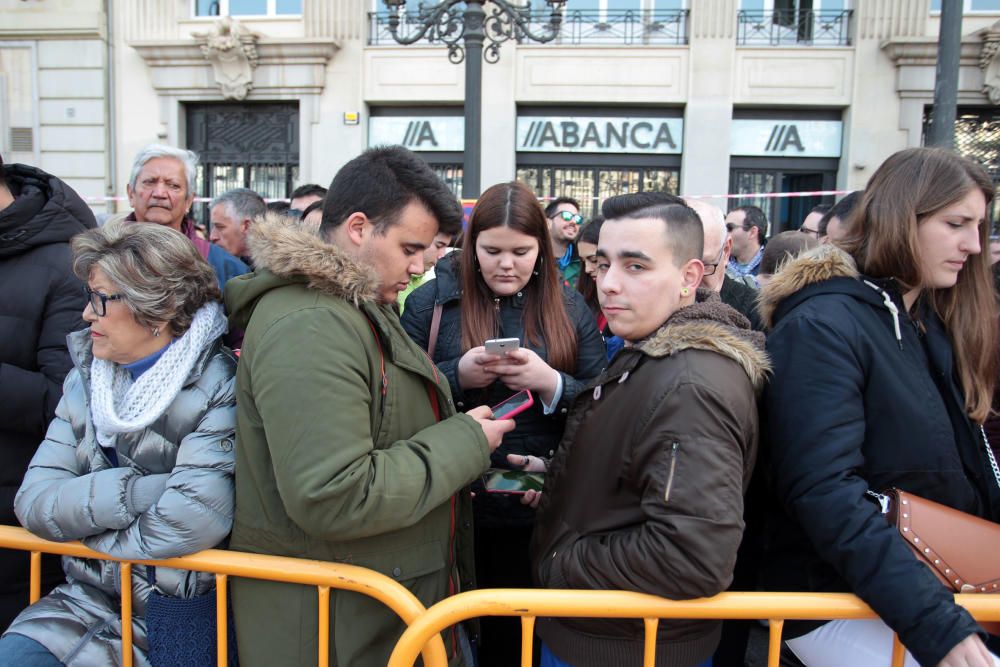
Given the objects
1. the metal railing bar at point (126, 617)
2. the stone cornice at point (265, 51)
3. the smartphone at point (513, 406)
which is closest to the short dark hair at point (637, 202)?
the smartphone at point (513, 406)

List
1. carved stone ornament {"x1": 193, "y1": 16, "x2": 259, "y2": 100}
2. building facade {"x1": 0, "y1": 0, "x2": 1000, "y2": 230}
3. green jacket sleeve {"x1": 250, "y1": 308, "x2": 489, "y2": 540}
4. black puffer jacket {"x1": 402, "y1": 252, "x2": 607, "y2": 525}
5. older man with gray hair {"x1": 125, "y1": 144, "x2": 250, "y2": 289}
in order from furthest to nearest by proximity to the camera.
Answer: carved stone ornament {"x1": 193, "y1": 16, "x2": 259, "y2": 100}, building facade {"x1": 0, "y1": 0, "x2": 1000, "y2": 230}, older man with gray hair {"x1": 125, "y1": 144, "x2": 250, "y2": 289}, black puffer jacket {"x1": 402, "y1": 252, "x2": 607, "y2": 525}, green jacket sleeve {"x1": 250, "y1": 308, "x2": 489, "y2": 540}

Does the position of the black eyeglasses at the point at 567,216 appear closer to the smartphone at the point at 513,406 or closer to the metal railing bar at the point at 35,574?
the smartphone at the point at 513,406

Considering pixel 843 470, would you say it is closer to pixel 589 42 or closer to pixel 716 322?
pixel 716 322

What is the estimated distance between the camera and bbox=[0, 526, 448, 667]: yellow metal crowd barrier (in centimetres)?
156

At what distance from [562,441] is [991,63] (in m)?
13.4

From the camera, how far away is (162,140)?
12492 mm

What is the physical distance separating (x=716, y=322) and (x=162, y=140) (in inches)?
529

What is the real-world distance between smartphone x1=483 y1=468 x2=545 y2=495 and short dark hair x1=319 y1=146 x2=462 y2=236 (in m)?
0.95

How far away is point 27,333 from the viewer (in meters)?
2.19

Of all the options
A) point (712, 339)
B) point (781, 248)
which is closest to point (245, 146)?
point (781, 248)

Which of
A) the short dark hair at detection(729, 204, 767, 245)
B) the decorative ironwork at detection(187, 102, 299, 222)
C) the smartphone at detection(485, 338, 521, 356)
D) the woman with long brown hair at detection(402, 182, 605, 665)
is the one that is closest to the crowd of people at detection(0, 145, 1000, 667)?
the smartphone at detection(485, 338, 521, 356)

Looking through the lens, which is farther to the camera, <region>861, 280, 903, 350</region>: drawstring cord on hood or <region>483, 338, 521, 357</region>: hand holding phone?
<region>483, 338, 521, 357</region>: hand holding phone

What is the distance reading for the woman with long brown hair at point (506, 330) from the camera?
7.89 feet

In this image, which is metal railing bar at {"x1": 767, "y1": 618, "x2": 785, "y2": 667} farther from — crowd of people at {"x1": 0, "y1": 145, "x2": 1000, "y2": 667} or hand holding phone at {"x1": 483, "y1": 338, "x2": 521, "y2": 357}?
hand holding phone at {"x1": 483, "y1": 338, "x2": 521, "y2": 357}
